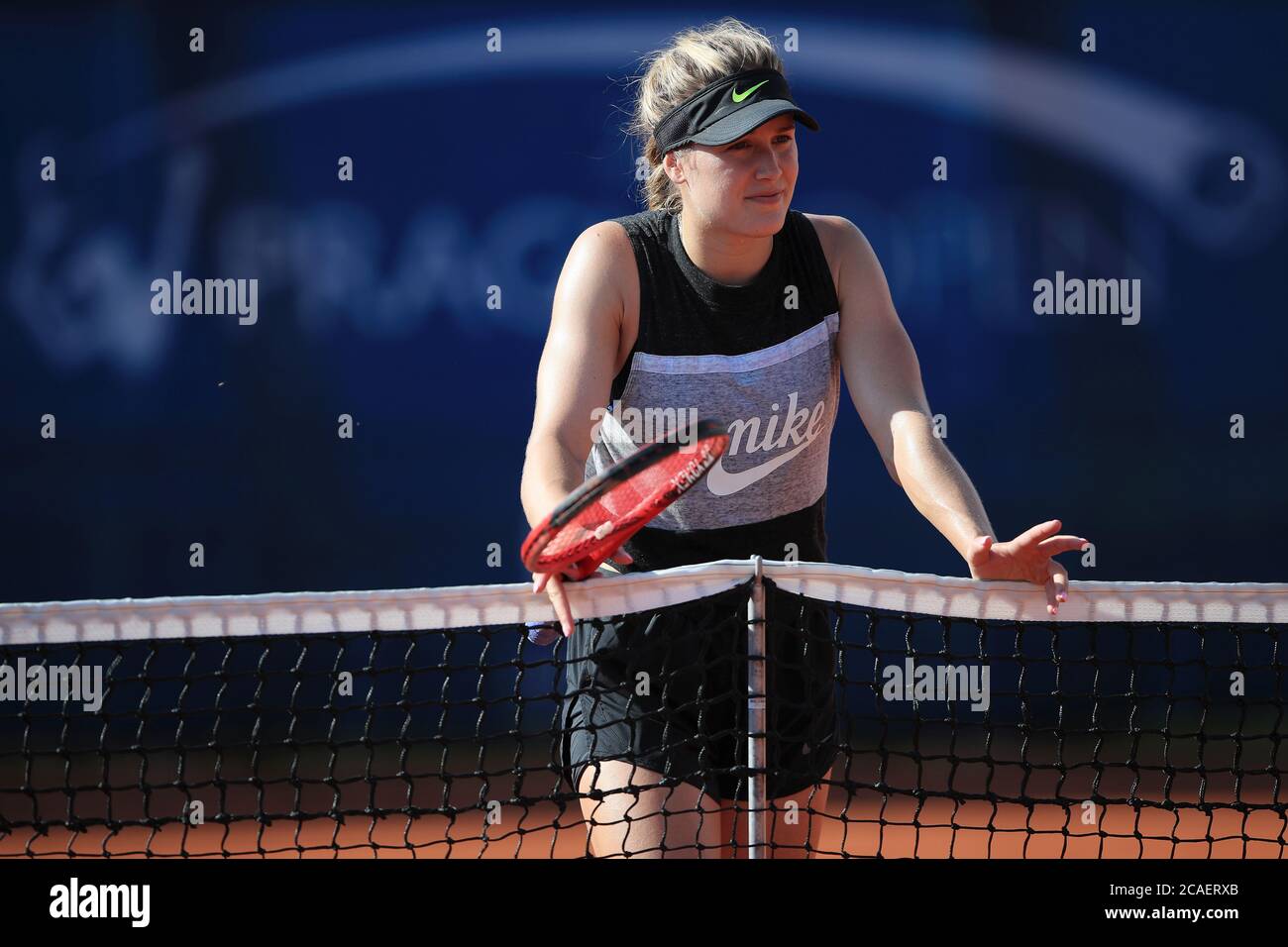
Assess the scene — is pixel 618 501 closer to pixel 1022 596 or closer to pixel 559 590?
pixel 559 590

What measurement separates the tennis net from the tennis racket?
0.13 metres

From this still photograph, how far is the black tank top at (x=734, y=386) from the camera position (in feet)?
8.41

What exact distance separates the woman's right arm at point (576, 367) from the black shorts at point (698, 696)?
26 cm

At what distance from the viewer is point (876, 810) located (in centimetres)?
563

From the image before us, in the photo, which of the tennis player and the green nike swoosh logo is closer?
the tennis player

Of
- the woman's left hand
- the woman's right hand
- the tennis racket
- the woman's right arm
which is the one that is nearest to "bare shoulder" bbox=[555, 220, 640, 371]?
the woman's right arm

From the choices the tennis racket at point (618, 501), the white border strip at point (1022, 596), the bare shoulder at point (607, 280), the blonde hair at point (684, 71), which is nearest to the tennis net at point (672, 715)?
the white border strip at point (1022, 596)

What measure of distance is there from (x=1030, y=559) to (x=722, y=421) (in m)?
0.60

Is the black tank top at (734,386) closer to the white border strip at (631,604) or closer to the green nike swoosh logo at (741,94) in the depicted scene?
the white border strip at (631,604)

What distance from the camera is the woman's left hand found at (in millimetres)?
2342

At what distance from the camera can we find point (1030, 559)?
238 centimetres

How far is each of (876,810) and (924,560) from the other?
1.16m

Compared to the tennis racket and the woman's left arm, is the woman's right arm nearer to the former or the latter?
the tennis racket
